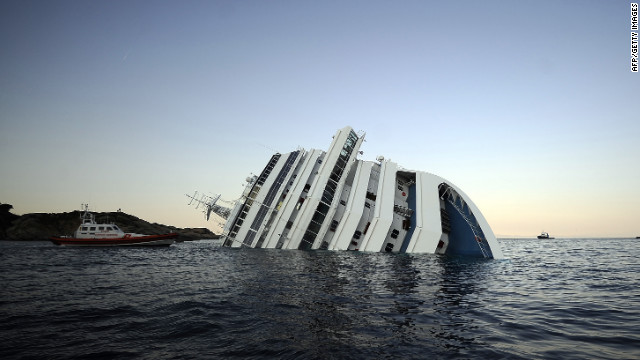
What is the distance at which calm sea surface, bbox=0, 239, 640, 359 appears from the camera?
560cm

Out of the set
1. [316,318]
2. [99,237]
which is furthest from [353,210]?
[99,237]

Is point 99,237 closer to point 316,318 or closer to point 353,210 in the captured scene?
point 353,210

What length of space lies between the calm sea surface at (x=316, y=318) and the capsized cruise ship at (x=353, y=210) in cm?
1214

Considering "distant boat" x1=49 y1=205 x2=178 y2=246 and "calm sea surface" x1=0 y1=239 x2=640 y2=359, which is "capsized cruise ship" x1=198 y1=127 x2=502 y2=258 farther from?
"distant boat" x1=49 y1=205 x2=178 y2=246

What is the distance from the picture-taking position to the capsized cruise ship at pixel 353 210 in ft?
86.2

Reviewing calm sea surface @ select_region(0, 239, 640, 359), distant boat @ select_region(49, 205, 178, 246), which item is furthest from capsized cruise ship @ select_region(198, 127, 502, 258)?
distant boat @ select_region(49, 205, 178, 246)

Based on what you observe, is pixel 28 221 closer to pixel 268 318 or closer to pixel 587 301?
pixel 268 318

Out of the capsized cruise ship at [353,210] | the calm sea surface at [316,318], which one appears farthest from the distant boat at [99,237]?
the calm sea surface at [316,318]

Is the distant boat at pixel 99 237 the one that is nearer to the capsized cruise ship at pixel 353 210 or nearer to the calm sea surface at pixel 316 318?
the capsized cruise ship at pixel 353 210

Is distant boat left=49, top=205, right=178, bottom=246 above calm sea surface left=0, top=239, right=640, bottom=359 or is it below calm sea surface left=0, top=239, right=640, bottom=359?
below

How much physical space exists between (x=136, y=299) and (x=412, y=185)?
89.5 feet

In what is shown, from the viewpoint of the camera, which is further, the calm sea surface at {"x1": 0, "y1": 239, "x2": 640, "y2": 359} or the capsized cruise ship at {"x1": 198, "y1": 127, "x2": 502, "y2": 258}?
the capsized cruise ship at {"x1": 198, "y1": 127, "x2": 502, "y2": 258}

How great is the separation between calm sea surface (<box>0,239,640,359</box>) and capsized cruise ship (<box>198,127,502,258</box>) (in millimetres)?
12139

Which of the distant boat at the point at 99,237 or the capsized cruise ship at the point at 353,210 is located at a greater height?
the capsized cruise ship at the point at 353,210
